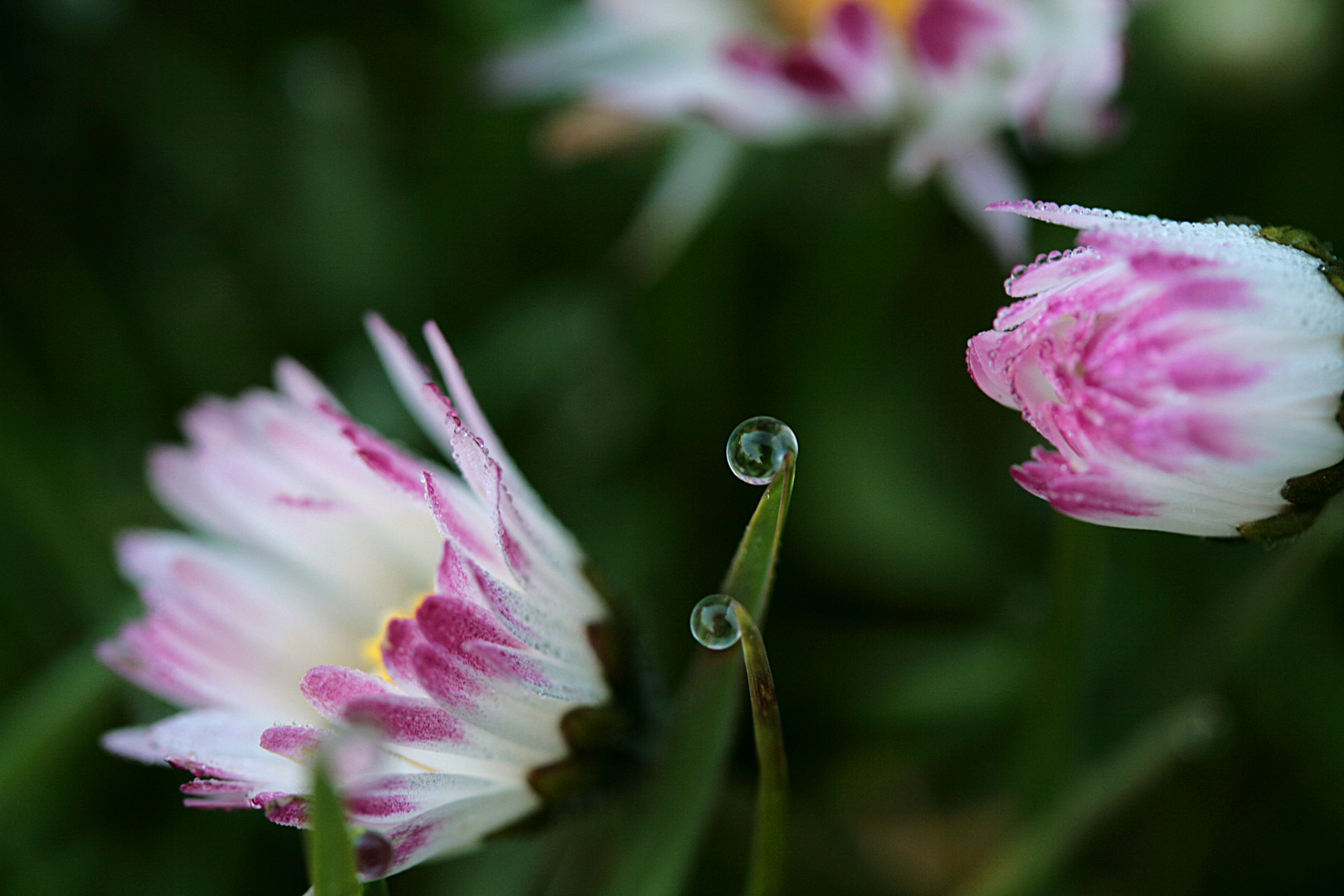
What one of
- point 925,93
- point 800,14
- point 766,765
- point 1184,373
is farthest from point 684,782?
point 800,14

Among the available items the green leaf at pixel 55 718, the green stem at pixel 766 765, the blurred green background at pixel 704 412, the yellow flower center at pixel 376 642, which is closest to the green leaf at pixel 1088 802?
the blurred green background at pixel 704 412

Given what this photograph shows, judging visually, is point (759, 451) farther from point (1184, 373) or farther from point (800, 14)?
point (800, 14)

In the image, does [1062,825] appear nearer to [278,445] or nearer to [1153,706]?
[1153,706]

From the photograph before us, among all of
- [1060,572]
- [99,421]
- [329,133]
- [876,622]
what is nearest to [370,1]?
[329,133]

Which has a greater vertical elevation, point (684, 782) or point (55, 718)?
point (55, 718)

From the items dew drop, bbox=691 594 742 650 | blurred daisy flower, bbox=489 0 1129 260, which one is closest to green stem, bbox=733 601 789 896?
dew drop, bbox=691 594 742 650

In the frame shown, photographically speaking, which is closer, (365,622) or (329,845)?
(329,845)

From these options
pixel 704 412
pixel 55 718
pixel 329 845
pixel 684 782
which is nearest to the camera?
pixel 329 845
